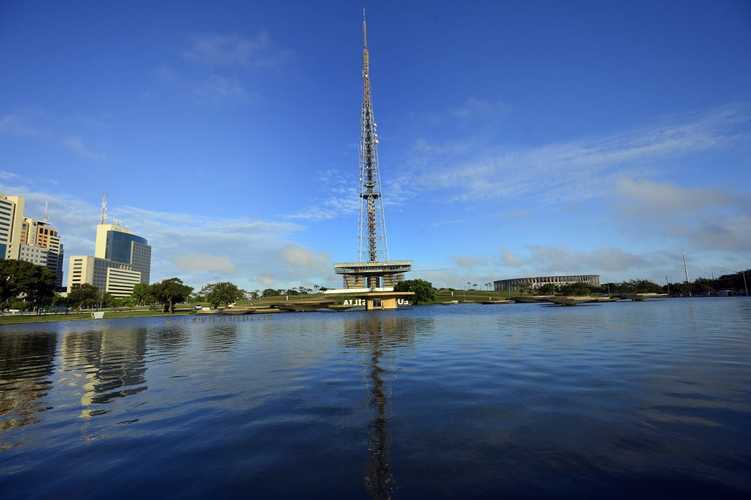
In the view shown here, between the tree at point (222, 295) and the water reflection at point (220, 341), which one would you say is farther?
the tree at point (222, 295)

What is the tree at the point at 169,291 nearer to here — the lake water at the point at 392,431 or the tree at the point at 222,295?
the tree at the point at 222,295

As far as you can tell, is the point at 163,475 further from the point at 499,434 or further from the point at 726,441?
the point at 726,441

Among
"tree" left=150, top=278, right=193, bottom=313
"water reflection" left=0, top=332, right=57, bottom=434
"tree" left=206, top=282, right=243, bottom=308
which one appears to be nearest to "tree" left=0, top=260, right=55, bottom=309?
"tree" left=150, top=278, right=193, bottom=313

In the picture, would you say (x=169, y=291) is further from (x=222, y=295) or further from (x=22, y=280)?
(x=22, y=280)

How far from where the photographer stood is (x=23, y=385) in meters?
16.6

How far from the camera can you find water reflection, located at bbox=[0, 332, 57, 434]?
1141cm

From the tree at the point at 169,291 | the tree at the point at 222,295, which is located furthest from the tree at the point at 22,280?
the tree at the point at 222,295

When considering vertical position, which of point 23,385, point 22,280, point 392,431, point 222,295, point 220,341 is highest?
point 22,280

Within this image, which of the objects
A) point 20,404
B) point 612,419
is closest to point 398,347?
point 612,419

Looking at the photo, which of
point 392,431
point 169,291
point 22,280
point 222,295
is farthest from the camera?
point 222,295

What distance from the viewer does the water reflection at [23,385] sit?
37.4ft

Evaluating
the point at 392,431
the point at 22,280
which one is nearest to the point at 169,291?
the point at 22,280

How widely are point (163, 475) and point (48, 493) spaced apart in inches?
69.9

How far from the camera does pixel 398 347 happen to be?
26.1m
